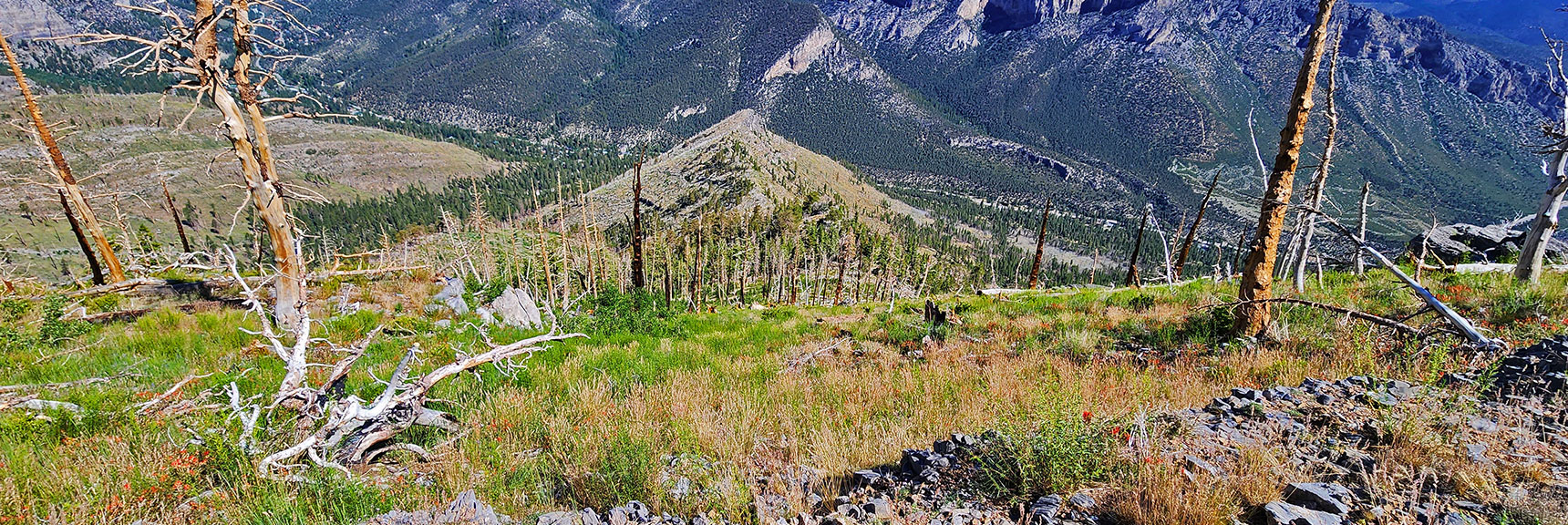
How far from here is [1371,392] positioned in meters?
4.02

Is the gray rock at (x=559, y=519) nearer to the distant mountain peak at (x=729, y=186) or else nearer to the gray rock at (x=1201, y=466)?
the gray rock at (x=1201, y=466)

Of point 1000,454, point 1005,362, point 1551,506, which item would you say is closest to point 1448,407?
point 1551,506

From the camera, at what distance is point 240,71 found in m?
8.74

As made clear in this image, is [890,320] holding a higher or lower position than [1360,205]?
lower

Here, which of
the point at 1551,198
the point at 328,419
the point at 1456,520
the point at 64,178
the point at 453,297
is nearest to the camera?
the point at 1456,520

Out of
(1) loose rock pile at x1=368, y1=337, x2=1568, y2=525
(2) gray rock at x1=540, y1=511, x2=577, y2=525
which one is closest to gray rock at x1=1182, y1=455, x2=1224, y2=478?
(1) loose rock pile at x1=368, y1=337, x2=1568, y2=525

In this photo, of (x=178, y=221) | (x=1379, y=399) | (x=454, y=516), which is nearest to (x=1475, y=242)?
(x=1379, y=399)

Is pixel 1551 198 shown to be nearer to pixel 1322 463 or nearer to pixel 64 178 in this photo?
pixel 1322 463

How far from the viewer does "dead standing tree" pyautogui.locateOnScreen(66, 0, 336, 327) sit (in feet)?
25.8

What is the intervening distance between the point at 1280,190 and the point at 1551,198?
401 inches

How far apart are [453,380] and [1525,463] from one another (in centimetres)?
851

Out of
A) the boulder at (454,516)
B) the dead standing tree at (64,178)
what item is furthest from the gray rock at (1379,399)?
the dead standing tree at (64,178)

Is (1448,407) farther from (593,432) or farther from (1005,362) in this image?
(593,432)

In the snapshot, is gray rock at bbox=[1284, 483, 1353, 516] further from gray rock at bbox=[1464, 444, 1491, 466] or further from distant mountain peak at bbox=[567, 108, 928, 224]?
distant mountain peak at bbox=[567, 108, 928, 224]
